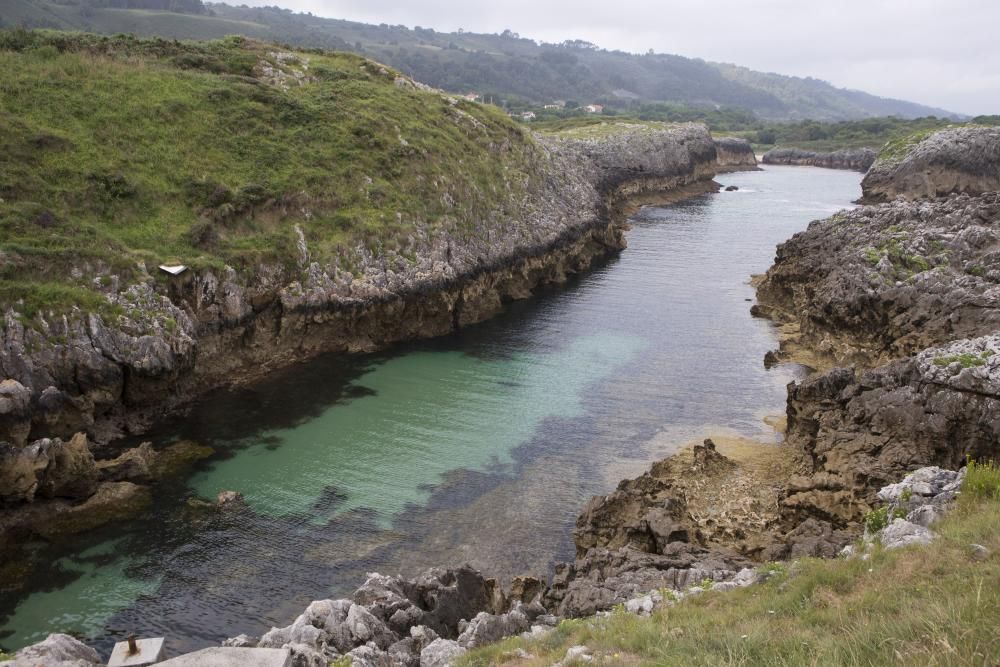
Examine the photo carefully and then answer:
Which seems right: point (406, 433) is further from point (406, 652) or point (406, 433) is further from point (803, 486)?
point (406, 652)

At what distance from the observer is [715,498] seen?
1152 inches

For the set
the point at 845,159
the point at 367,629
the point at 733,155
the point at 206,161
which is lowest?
the point at 367,629

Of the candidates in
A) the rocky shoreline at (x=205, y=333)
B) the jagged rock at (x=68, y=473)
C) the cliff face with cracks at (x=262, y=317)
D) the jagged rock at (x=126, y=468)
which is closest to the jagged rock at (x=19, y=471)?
the rocky shoreline at (x=205, y=333)

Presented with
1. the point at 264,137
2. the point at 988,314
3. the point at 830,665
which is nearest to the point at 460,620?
the point at 830,665

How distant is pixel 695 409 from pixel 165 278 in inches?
1234

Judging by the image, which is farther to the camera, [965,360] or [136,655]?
[965,360]

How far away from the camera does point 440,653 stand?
1645cm

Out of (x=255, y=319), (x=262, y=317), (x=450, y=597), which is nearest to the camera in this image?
(x=450, y=597)

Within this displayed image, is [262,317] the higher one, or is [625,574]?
[625,574]

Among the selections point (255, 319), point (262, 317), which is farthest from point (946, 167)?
point (255, 319)

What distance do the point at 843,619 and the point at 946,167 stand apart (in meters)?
109

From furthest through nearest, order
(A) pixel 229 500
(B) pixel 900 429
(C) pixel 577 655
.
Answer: (A) pixel 229 500 < (B) pixel 900 429 < (C) pixel 577 655

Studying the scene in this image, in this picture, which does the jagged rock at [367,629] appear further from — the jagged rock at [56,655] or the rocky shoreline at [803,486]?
the jagged rock at [56,655]

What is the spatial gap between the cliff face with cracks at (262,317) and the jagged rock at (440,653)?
23.1 metres
